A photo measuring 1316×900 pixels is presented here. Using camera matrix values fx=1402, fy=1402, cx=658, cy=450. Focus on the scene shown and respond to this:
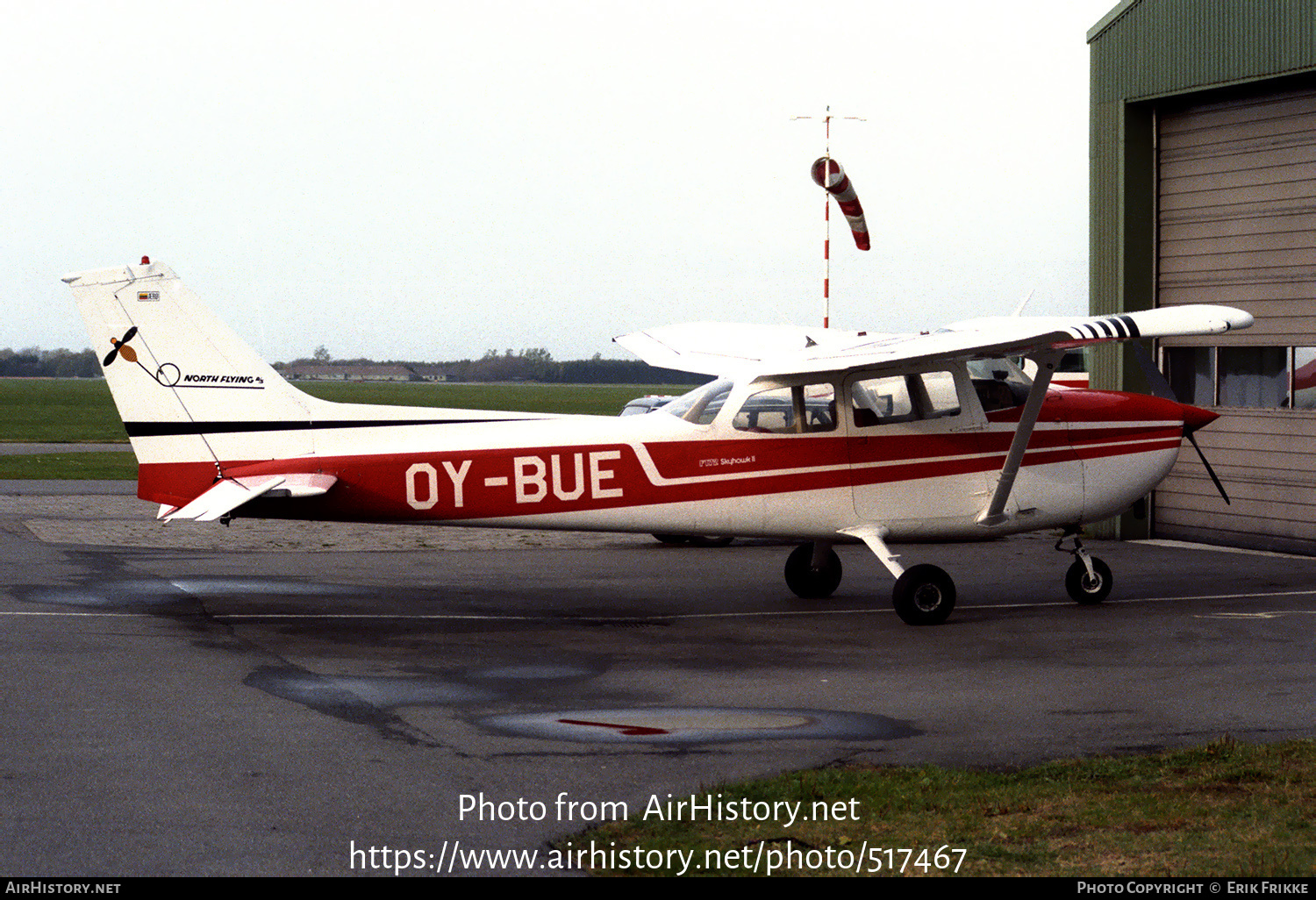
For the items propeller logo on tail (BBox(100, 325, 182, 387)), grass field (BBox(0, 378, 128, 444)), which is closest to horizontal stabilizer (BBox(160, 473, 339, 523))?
propeller logo on tail (BBox(100, 325, 182, 387))

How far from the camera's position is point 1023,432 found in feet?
39.2

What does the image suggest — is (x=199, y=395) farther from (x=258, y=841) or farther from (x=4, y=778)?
(x=258, y=841)

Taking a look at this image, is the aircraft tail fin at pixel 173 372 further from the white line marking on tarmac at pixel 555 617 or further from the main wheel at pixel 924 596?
the main wheel at pixel 924 596

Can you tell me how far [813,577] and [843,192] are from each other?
8.77 metres

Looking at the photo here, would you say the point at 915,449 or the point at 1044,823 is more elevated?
the point at 915,449

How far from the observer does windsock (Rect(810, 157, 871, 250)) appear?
20.3 meters

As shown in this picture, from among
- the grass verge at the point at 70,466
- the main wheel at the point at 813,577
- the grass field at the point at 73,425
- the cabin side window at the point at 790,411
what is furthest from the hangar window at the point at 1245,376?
the grass field at the point at 73,425

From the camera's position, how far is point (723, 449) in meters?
12.2

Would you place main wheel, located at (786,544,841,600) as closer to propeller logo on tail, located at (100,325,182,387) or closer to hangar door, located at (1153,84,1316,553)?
propeller logo on tail, located at (100,325,182,387)

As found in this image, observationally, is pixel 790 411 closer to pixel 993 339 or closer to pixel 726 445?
pixel 726 445

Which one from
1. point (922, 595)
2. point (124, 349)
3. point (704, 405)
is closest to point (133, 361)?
point (124, 349)

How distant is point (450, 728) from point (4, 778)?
2.37 metres

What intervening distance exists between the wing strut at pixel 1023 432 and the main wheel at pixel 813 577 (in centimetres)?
190

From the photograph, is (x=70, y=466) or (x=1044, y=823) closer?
(x=1044, y=823)
